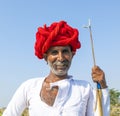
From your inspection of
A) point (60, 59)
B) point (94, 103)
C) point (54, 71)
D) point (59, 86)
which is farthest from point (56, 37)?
point (94, 103)

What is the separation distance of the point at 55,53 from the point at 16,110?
35.5 inches

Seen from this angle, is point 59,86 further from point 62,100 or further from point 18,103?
point 18,103

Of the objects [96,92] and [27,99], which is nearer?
[96,92]

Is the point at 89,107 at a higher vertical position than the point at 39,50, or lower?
lower

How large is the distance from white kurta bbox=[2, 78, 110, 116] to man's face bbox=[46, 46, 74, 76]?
0.15 metres

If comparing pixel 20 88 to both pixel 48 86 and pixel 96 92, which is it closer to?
pixel 48 86

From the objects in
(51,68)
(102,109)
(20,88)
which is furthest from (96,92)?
(20,88)

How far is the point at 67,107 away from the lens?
549 cm

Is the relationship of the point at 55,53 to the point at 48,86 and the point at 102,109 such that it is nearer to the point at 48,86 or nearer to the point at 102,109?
the point at 48,86

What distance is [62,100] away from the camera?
5.55 meters

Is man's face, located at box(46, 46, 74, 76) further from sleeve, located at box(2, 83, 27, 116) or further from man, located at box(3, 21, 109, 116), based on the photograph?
sleeve, located at box(2, 83, 27, 116)

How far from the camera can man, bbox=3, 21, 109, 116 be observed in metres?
5.48

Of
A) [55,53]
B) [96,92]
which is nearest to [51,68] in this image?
[55,53]

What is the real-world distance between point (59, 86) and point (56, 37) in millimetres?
592
